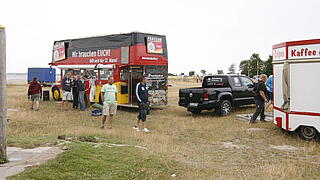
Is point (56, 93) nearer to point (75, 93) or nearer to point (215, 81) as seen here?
point (75, 93)

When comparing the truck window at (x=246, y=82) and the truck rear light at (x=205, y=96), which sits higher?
the truck window at (x=246, y=82)

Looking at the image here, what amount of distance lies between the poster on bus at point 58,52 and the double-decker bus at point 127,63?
1845 millimetres

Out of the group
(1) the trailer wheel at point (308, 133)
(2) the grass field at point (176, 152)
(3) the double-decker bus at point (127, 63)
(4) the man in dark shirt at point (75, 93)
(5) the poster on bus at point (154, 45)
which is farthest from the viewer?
(4) the man in dark shirt at point (75, 93)

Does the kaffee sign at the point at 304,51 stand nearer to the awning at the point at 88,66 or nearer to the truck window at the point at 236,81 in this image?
the truck window at the point at 236,81

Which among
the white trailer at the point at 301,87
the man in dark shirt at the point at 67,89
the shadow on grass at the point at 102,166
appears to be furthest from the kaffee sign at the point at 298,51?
the man in dark shirt at the point at 67,89

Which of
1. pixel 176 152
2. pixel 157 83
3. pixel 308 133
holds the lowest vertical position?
pixel 176 152

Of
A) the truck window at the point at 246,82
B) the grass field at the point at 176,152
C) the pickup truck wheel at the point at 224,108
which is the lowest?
the grass field at the point at 176,152

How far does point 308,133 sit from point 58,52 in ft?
47.5

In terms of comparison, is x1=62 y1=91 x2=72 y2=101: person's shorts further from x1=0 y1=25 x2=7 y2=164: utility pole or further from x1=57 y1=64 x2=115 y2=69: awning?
x1=0 y1=25 x2=7 y2=164: utility pole

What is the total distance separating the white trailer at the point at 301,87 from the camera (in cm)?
854

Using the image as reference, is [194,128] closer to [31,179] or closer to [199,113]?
[199,113]

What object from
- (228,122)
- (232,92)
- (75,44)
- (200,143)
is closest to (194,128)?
(228,122)

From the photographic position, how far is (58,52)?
63.1ft

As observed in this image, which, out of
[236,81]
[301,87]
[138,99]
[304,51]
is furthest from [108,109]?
[236,81]
